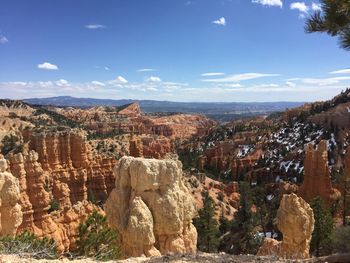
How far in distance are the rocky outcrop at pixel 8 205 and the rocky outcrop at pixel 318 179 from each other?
34.4 metres

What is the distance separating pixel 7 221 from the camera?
16.8m

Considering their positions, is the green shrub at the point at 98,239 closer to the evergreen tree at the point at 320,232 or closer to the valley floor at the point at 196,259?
the valley floor at the point at 196,259

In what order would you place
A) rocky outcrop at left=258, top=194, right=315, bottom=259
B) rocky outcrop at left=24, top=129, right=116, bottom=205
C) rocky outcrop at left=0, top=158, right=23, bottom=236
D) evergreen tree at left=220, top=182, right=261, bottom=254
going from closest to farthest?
rocky outcrop at left=0, top=158, right=23, bottom=236
rocky outcrop at left=258, top=194, right=315, bottom=259
evergreen tree at left=220, top=182, right=261, bottom=254
rocky outcrop at left=24, top=129, right=116, bottom=205

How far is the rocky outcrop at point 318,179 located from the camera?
44628 mm

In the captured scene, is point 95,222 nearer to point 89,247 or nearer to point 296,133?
point 89,247

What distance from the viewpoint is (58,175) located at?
46281 mm

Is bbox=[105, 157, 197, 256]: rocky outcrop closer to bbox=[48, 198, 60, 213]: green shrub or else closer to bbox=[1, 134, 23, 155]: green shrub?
bbox=[48, 198, 60, 213]: green shrub

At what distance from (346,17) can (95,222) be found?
1501cm

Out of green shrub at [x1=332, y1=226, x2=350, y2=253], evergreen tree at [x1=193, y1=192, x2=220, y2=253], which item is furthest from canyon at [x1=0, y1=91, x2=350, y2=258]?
evergreen tree at [x1=193, y1=192, x2=220, y2=253]

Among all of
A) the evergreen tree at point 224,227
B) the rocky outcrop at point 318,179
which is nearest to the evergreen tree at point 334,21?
the evergreen tree at point 224,227

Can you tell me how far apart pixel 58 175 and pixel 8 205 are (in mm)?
30022

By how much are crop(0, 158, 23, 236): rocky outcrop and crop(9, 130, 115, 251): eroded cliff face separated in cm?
1410

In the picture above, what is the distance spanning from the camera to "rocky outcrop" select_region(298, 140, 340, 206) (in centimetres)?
4463

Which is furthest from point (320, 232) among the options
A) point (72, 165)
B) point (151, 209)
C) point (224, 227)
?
point (72, 165)
